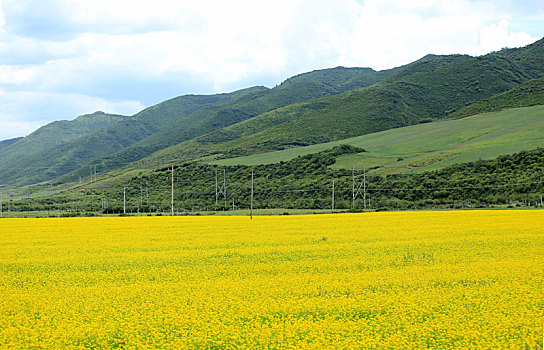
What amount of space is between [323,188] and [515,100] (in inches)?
3706

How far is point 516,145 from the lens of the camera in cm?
8831

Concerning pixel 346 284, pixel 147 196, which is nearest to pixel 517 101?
pixel 147 196

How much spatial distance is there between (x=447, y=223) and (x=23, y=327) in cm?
3187

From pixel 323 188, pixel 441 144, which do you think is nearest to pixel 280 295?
pixel 323 188

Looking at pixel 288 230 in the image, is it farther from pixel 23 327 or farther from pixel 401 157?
pixel 401 157

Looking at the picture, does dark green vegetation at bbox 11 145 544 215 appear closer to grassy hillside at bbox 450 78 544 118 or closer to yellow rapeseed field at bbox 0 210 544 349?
yellow rapeseed field at bbox 0 210 544 349

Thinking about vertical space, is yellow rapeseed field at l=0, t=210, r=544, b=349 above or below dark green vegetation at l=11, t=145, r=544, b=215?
Answer: below

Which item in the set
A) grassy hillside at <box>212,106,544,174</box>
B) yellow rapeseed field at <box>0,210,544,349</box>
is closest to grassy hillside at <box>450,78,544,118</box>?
grassy hillside at <box>212,106,544,174</box>

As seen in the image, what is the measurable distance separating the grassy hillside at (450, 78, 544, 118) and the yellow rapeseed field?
13365 centimetres

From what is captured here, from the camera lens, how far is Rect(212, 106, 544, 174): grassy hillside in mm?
90062

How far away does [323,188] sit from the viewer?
86125 millimetres

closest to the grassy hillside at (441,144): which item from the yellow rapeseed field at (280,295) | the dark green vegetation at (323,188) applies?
the dark green vegetation at (323,188)

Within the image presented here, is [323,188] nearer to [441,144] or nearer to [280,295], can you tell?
[441,144]

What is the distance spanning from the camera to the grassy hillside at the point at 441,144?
90062 millimetres
